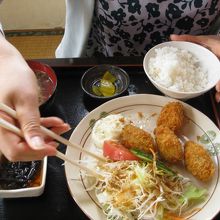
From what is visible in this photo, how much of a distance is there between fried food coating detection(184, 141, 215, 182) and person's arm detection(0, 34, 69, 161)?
49cm

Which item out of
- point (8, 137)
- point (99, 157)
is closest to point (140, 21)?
point (99, 157)

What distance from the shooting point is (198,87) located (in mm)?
1498

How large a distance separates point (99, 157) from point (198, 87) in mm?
551

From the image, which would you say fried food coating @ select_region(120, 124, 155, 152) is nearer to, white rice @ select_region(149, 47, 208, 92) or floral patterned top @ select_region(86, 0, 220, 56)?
white rice @ select_region(149, 47, 208, 92)

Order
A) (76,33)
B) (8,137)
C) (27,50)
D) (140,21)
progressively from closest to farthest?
(8,137)
(140,21)
(76,33)
(27,50)

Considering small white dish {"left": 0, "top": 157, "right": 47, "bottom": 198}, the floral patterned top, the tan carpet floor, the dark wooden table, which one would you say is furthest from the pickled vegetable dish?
the tan carpet floor

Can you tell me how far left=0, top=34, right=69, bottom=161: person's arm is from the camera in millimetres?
947

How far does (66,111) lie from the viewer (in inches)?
59.4

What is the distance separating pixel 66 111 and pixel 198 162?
1.98 ft

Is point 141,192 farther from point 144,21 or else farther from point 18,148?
point 144,21

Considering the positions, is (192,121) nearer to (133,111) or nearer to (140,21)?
(133,111)

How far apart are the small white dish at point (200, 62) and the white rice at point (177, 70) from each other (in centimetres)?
2

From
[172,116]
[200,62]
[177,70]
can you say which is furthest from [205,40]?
[172,116]

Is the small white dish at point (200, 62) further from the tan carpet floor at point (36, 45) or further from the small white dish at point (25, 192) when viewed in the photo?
the tan carpet floor at point (36, 45)
